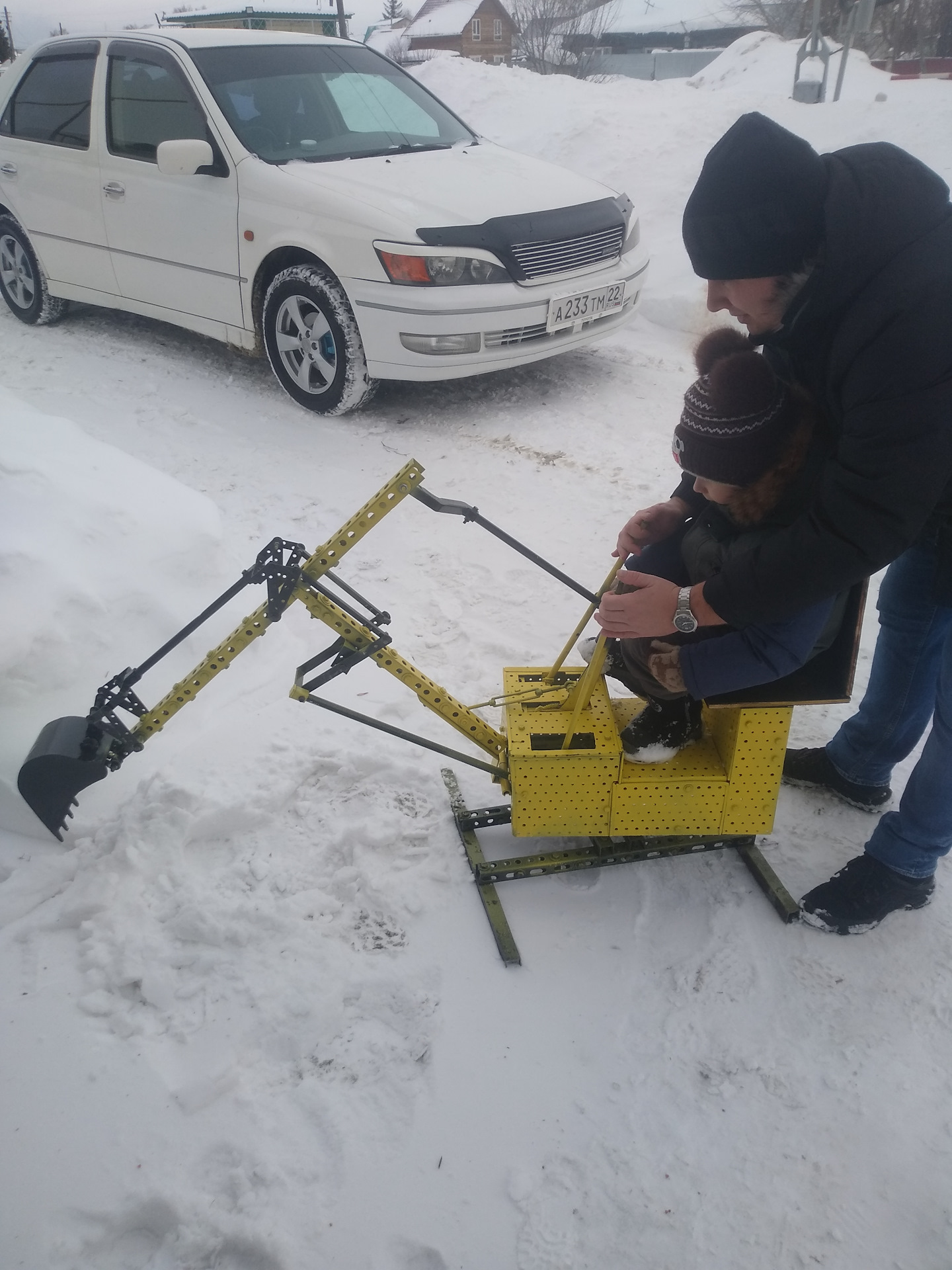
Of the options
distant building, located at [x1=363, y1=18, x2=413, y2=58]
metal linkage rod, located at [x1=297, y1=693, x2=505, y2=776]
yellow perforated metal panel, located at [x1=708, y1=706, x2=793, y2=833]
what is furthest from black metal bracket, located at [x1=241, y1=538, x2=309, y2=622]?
distant building, located at [x1=363, y1=18, x2=413, y2=58]

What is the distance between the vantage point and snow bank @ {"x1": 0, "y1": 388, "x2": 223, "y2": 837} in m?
2.62

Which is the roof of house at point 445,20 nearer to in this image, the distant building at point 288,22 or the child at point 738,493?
the distant building at point 288,22

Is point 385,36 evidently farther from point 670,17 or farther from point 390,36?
point 670,17

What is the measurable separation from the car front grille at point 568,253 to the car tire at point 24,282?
367 centimetres

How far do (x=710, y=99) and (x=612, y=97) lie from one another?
4.72 ft

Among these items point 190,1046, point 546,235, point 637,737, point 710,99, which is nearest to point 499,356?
point 546,235

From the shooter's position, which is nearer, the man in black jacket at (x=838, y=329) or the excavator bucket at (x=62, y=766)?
the man in black jacket at (x=838, y=329)

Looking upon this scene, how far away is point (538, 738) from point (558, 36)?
33171 mm

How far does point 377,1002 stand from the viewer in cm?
203

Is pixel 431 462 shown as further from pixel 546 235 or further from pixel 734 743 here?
pixel 734 743

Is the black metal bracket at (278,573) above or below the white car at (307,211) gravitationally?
below

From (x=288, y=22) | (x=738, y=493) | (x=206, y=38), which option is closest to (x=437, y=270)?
(x=206, y=38)

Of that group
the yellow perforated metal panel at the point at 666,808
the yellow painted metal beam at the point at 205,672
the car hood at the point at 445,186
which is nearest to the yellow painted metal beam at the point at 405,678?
the yellow painted metal beam at the point at 205,672

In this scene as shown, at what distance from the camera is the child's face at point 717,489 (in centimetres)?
188
